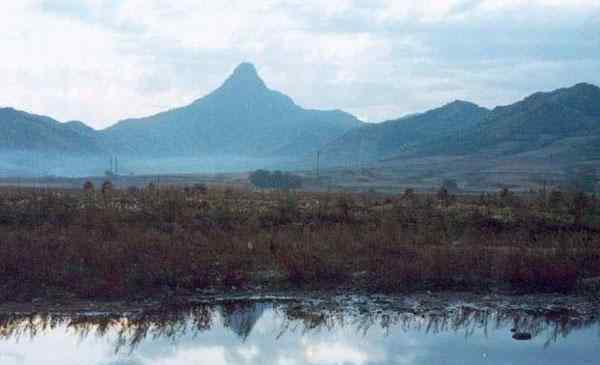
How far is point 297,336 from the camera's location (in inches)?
428

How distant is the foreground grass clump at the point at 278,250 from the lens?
13.9 m

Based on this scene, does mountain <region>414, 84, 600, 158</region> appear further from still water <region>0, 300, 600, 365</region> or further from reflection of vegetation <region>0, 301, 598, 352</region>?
still water <region>0, 300, 600, 365</region>

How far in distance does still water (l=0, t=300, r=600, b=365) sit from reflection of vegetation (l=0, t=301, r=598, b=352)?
0.6 inches

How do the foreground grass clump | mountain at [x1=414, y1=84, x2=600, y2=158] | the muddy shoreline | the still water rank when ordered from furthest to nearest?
mountain at [x1=414, y1=84, x2=600, y2=158] < the foreground grass clump < the muddy shoreline < the still water

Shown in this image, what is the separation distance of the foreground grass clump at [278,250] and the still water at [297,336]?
150 centimetres

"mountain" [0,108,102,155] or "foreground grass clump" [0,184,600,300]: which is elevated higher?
"mountain" [0,108,102,155]

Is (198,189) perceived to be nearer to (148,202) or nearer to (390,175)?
(148,202)

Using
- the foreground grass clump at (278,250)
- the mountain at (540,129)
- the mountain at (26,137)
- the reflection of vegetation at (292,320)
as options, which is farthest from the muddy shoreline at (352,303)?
the mountain at (26,137)

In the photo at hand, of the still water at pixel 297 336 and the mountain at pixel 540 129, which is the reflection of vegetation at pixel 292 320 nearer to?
the still water at pixel 297 336

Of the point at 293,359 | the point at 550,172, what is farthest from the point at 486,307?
the point at 550,172

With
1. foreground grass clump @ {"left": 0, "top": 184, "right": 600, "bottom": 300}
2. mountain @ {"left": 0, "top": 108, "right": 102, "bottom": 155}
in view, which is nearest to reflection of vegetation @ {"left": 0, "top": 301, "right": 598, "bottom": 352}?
foreground grass clump @ {"left": 0, "top": 184, "right": 600, "bottom": 300}

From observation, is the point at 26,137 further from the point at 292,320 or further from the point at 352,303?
the point at 292,320

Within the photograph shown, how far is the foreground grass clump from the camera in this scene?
1385cm

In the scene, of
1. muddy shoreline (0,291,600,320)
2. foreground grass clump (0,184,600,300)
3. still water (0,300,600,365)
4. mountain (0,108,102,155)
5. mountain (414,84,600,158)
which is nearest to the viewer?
still water (0,300,600,365)
